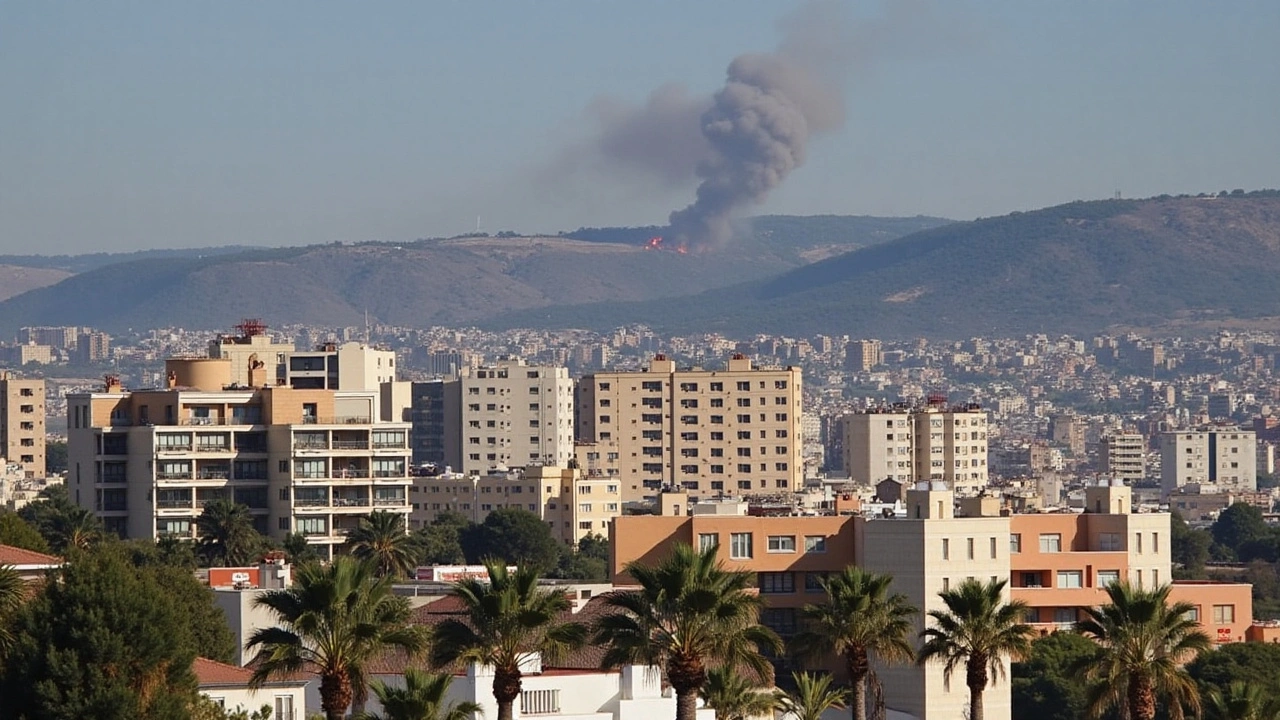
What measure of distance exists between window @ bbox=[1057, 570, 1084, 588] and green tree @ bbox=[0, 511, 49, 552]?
2464 cm

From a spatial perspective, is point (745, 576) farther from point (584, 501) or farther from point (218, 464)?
point (584, 501)

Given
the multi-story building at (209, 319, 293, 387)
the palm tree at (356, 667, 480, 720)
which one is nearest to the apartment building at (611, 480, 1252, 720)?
the palm tree at (356, 667, 480, 720)

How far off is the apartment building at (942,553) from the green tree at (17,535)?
44.6 feet

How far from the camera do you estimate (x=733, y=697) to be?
46969mm

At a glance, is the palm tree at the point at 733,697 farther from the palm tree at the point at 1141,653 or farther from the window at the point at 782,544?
the window at the point at 782,544

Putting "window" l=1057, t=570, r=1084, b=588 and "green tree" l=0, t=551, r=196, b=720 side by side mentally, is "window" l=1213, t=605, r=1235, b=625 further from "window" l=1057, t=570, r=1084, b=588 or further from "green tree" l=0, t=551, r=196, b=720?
"green tree" l=0, t=551, r=196, b=720

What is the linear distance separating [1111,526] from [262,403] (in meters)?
50.3

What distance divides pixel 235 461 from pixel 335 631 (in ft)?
270

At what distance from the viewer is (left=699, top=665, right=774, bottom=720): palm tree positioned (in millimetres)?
46594

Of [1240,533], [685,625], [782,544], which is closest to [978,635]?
[685,625]

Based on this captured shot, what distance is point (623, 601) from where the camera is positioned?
4278 cm

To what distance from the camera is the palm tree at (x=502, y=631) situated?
41719mm

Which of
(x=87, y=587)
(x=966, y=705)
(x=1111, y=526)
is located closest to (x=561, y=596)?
(x=87, y=587)

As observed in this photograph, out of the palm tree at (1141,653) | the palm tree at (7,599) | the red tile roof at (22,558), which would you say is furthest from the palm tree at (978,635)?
the red tile roof at (22,558)
